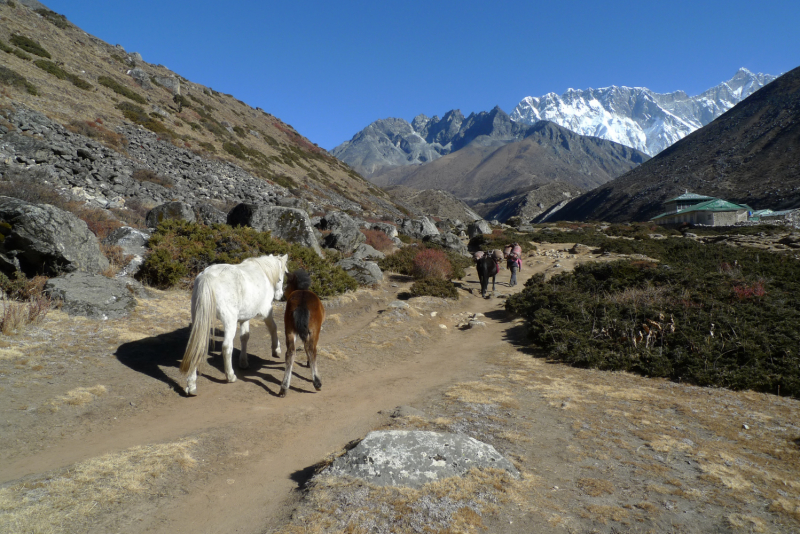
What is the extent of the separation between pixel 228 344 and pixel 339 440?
2389 millimetres

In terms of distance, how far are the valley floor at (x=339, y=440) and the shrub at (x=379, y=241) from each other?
40.1 feet

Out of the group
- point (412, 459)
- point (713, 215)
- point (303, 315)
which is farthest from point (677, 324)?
point (713, 215)

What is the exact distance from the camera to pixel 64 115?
23.8 m

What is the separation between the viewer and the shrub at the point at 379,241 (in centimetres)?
2055

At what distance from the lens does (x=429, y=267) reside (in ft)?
51.0

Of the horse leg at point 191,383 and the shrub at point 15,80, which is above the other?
the shrub at point 15,80

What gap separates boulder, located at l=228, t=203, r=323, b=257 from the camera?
15.2m

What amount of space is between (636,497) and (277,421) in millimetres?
4033

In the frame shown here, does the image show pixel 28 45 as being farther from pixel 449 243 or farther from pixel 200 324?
pixel 200 324

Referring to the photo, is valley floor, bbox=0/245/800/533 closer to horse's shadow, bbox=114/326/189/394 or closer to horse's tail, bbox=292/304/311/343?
horse's shadow, bbox=114/326/189/394

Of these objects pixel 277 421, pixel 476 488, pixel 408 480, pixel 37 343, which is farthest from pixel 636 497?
pixel 37 343

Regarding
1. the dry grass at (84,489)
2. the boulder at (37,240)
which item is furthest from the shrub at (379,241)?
the dry grass at (84,489)

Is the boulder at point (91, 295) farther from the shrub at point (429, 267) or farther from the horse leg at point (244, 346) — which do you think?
the shrub at point (429, 267)

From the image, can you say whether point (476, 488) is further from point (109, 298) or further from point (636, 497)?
point (109, 298)
